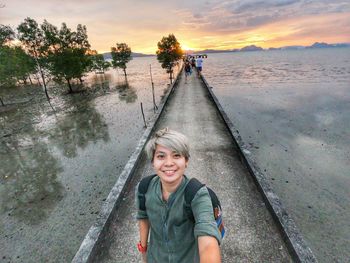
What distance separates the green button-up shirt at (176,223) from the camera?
5.68 ft

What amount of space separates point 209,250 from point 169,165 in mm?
751

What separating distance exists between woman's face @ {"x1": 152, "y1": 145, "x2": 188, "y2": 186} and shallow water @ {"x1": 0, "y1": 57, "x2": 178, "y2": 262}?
264 inches

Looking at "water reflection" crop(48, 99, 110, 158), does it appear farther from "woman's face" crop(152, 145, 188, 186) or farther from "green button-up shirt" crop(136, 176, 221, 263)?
"woman's face" crop(152, 145, 188, 186)

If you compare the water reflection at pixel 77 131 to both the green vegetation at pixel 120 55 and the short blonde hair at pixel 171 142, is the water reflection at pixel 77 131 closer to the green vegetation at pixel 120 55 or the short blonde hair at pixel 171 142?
the short blonde hair at pixel 171 142

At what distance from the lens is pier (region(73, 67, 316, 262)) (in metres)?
4.19

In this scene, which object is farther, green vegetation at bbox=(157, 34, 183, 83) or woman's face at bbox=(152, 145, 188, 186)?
green vegetation at bbox=(157, 34, 183, 83)

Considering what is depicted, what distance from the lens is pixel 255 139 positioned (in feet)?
48.0

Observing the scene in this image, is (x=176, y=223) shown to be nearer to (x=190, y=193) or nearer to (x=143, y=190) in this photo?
(x=190, y=193)

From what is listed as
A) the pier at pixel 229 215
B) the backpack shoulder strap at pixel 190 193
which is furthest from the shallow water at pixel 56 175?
the backpack shoulder strap at pixel 190 193

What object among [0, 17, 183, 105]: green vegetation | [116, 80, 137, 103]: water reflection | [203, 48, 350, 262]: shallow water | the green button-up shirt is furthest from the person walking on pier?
[0, 17, 183, 105]: green vegetation

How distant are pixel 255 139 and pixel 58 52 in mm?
33231

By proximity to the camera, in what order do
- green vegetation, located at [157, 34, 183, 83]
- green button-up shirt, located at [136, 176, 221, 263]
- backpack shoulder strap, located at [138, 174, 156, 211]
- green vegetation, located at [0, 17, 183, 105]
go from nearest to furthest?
green button-up shirt, located at [136, 176, 221, 263]
backpack shoulder strap, located at [138, 174, 156, 211]
green vegetation, located at [0, 17, 183, 105]
green vegetation, located at [157, 34, 183, 83]

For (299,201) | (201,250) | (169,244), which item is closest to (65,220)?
(169,244)

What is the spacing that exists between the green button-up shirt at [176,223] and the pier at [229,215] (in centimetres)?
256
